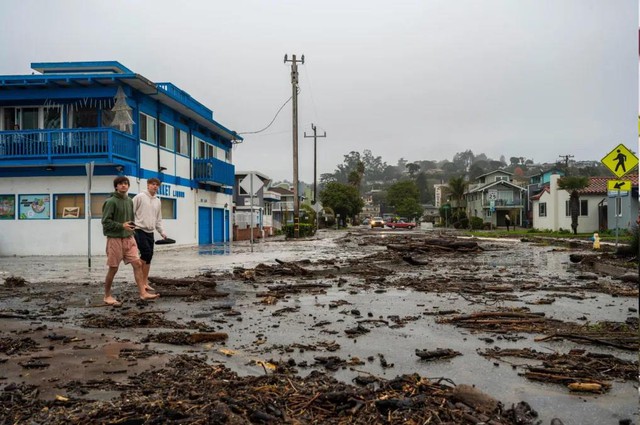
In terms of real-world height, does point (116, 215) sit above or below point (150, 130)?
below

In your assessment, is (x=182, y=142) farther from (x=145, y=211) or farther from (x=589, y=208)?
(x=589, y=208)

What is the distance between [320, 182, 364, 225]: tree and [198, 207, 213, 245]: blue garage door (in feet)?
157

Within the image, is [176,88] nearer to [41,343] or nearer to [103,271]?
[103,271]

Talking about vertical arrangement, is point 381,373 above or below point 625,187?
below

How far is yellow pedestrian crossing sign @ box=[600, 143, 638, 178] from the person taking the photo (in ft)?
55.4

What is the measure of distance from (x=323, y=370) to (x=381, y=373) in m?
0.46

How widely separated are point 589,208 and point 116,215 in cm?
4775

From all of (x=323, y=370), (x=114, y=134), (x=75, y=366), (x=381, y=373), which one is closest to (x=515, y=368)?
(x=381, y=373)

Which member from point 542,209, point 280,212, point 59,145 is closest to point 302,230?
point 59,145

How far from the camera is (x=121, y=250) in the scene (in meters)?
7.82

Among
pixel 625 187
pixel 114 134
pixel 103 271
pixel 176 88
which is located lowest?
pixel 103 271

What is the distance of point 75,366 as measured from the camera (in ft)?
14.1

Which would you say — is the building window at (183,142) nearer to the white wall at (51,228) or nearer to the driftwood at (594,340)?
the white wall at (51,228)

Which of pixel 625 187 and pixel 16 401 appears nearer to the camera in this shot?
pixel 16 401
